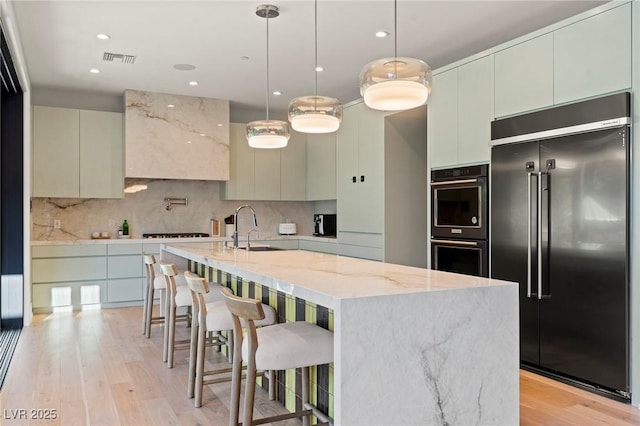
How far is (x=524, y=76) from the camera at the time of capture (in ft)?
12.4

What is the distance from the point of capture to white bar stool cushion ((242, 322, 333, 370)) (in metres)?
2.24

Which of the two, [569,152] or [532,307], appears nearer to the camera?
[569,152]

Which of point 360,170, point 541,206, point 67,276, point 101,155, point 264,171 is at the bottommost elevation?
point 67,276

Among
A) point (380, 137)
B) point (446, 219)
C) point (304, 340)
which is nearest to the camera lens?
point (304, 340)

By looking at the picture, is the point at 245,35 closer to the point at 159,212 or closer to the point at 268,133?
the point at 268,133

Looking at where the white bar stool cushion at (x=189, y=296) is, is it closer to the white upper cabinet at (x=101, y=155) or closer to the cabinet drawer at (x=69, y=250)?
the cabinet drawer at (x=69, y=250)

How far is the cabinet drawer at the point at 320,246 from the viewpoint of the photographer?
6408 millimetres

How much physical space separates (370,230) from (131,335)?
2668mm

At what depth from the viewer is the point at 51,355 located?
13.6 ft

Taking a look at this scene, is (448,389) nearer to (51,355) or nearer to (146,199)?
(51,355)

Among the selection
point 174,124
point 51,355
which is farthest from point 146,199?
point 51,355

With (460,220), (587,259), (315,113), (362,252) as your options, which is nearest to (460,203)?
(460,220)

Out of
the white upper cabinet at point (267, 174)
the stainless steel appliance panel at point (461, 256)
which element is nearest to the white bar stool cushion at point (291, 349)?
the stainless steel appliance panel at point (461, 256)

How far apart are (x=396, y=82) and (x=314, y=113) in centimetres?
78
